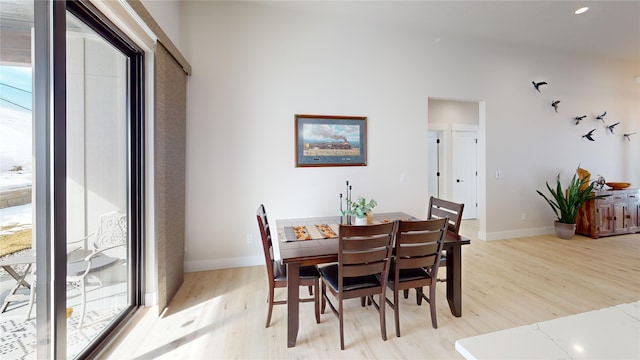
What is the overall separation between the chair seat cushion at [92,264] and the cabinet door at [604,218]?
672cm

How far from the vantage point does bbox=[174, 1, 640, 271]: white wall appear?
10.1 feet

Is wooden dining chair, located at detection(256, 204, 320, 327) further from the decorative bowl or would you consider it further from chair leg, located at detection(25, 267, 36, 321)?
the decorative bowl

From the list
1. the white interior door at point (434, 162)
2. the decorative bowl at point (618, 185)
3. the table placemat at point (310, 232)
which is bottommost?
the table placemat at point (310, 232)

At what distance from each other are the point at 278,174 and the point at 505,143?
3.78 meters

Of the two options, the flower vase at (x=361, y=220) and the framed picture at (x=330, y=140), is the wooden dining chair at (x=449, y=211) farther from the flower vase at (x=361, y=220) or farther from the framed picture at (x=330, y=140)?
the framed picture at (x=330, y=140)

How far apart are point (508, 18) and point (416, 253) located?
11.8 ft

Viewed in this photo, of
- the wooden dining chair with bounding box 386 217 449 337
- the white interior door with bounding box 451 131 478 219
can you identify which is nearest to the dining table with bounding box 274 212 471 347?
the wooden dining chair with bounding box 386 217 449 337

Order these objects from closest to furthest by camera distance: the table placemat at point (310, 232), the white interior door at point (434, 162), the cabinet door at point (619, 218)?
the table placemat at point (310, 232) → the cabinet door at point (619, 218) → the white interior door at point (434, 162)

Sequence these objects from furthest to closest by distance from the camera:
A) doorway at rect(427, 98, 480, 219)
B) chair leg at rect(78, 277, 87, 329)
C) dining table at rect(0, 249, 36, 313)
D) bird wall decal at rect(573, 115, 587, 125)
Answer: doorway at rect(427, 98, 480, 219) → bird wall decal at rect(573, 115, 587, 125) → chair leg at rect(78, 277, 87, 329) → dining table at rect(0, 249, 36, 313)

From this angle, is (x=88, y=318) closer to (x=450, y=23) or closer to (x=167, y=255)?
(x=167, y=255)

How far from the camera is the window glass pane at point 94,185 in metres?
1.56

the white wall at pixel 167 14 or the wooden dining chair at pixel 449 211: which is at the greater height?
the white wall at pixel 167 14

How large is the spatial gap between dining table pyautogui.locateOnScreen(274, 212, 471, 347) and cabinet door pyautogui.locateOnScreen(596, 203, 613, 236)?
13.7 feet

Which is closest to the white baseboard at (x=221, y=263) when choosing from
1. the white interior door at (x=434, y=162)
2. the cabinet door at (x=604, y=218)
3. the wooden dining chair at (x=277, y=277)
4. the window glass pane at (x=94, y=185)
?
the window glass pane at (x=94, y=185)
